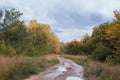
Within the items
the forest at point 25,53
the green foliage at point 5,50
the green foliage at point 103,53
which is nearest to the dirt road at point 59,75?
the forest at point 25,53

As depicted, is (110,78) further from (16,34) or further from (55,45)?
(55,45)

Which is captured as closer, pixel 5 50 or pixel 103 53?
pixel 5 50

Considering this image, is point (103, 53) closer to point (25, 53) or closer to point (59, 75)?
point (25, 53)

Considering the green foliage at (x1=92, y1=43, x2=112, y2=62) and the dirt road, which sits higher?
the green foliage at (x1=92, y1=43, x2=112, y2=62)

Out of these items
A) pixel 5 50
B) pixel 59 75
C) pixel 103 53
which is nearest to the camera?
pixel 59 75

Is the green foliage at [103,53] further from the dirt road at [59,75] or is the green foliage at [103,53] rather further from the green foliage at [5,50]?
the green foliage at [5,50]

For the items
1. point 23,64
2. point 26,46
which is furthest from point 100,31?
point 23,64

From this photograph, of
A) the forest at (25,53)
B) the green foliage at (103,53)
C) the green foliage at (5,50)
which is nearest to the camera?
the forest at (25,53)

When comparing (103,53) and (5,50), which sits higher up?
(5,50)

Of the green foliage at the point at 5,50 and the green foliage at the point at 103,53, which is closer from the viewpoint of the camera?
the green foliage at the point at 5,50

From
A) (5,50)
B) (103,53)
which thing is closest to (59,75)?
(5,50)

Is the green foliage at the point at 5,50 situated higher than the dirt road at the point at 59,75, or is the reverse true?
the green foliage at the point at 5,50

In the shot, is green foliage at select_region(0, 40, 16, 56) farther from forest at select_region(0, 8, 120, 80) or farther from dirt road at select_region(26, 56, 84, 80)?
dirt road at select_region(26, 56, 84, 80)

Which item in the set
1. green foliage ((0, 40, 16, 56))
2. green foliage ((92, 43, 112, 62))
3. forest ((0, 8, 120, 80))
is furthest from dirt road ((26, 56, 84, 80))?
green foliage ((92, 43, 112, 62))
